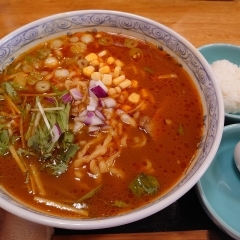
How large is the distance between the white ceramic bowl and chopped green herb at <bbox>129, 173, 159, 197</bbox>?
4.1 inches

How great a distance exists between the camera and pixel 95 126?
5.06 feet

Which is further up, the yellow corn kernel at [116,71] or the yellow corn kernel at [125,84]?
the yellow corn kernel at [116,71]

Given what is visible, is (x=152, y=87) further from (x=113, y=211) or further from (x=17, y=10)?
(x=17, y=10)

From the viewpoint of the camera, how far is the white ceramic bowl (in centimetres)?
115

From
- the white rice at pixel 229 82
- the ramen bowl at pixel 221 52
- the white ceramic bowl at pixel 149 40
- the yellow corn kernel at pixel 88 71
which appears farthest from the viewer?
the ramen bowl at pixel 221 52

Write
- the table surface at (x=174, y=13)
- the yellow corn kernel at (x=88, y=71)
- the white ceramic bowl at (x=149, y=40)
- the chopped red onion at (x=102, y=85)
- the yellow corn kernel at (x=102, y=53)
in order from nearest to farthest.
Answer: the white ceramic bowl at (x=149, y=40)
the chopped red onion at (x=102, y=85)
the yellow corn kernel at (x=88, y=71)
the yellow corn kernel at (x=102, y=53)
the table surface at (x=174, y=13)

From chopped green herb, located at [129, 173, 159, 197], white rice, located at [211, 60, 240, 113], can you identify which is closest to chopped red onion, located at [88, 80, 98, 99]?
chopped green herb, located at [129, 173, 159, 197]

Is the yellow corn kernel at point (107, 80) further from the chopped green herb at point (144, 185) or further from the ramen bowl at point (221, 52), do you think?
the ramen bowl at point (221, 52)

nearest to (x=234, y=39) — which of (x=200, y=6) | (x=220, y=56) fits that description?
(x=220, y=56)

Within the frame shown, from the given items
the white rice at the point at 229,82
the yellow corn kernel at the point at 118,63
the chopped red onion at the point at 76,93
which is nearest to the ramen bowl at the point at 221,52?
the white rice at the point at 229,82

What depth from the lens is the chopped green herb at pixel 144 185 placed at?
4.39ft

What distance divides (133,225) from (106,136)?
1.51 feet

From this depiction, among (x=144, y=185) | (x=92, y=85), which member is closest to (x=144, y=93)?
(x=92, y=85)

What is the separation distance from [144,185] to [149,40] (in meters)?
0.91
